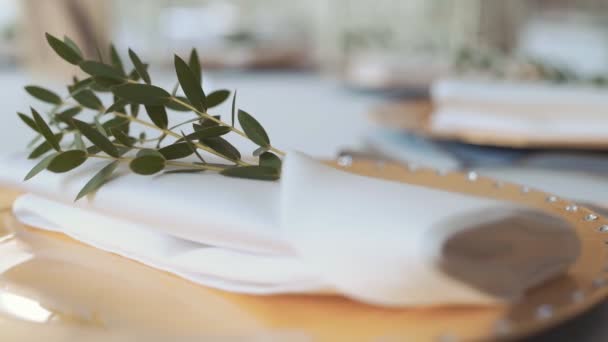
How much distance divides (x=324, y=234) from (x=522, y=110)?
20.7 inches

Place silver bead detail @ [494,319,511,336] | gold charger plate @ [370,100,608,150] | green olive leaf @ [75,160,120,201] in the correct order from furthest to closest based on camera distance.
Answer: gold charger plate @ [370,100,608,150] → green olive leaf @ [75,160,120,201] → silver bead detail @ [494,319,511,336]

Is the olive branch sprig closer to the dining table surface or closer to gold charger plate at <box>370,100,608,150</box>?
the dining table surface

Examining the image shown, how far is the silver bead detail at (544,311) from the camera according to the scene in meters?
0.21

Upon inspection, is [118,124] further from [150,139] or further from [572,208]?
[572,208]

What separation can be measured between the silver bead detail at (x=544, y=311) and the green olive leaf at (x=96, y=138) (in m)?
0.20

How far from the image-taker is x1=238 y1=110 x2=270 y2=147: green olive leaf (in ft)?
1.05

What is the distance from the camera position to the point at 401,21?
2.62 meters

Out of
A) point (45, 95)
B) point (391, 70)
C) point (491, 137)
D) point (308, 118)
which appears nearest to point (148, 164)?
point (45, 95)

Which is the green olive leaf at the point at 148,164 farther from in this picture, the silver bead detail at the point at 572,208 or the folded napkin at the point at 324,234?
the silver bead detail at the point at 572,208

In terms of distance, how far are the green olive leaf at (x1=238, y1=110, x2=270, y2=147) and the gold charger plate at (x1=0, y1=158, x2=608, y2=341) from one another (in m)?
0.08

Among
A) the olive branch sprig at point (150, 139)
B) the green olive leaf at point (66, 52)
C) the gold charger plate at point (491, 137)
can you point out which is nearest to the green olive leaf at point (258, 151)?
the olive branch sprig at point (150, 139)

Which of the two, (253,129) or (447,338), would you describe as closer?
(447,338)

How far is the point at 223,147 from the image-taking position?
0.32m

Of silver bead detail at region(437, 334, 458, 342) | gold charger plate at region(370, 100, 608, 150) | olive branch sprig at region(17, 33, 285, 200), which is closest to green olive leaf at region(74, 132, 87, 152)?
olive branch sprig at region(17, 33, 285, 200)
